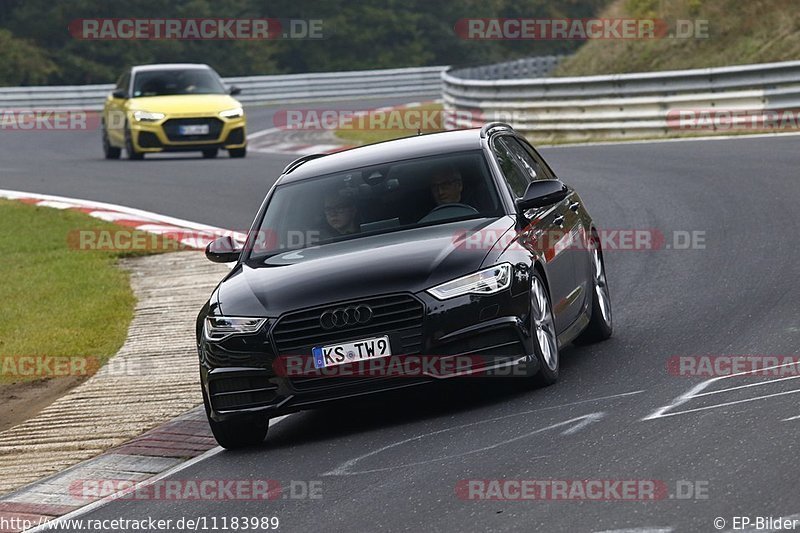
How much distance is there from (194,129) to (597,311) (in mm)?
18086

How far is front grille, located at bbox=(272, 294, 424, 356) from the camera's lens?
334 inches

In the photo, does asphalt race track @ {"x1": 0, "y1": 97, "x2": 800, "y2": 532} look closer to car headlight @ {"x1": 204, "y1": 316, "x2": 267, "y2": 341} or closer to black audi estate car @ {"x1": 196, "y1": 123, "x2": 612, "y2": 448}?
black audi estate car @ {"x1": 196, "y1": 123, "x2": 612, "y2": 448}

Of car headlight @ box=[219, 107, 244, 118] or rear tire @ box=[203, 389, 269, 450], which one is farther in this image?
car headlight @ box=[219, 107, 244, 118]

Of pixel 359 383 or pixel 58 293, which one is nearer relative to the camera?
pixel 359 383

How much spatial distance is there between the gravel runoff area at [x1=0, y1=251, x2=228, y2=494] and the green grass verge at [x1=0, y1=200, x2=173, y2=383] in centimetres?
29

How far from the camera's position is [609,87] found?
1049 inches

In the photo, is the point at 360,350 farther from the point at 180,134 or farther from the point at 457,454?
the point at 180,134

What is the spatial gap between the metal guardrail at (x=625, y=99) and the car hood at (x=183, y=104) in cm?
473

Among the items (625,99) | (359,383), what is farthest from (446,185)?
(625,99)

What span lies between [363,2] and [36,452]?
181 feet

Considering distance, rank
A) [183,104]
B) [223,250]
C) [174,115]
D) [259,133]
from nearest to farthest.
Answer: [223,250] < [174,115] < [183,104] < [259,133]

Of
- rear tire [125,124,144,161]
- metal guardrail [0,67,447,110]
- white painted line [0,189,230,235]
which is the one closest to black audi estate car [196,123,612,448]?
white painted line [0,189,230,235]

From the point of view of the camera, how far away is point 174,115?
91.1ft

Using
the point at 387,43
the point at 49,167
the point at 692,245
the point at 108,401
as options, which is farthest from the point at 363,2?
the point at 108,401
